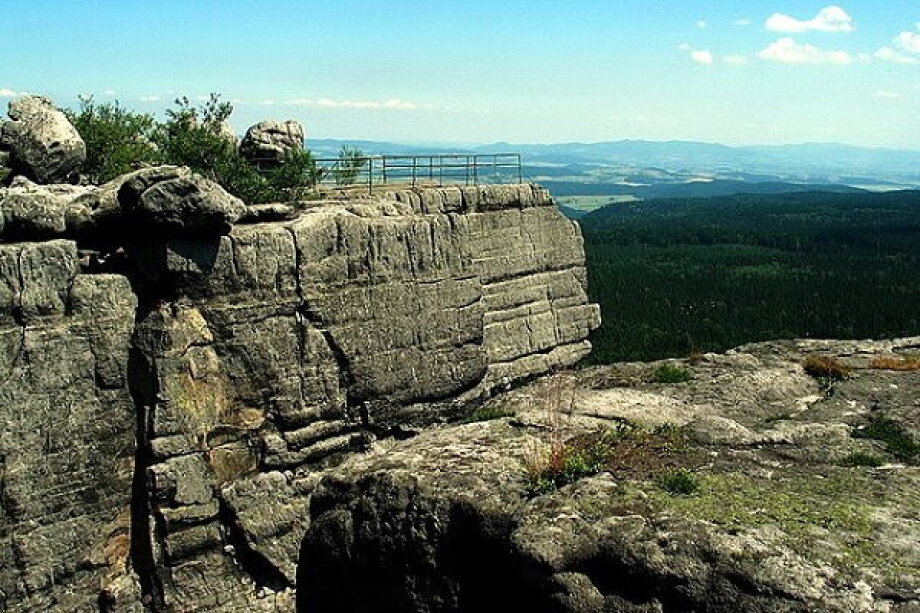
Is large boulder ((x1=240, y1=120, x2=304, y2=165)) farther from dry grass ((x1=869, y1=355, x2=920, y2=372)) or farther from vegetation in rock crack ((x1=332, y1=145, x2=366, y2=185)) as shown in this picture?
dry grass ((x1=869, y1=355, x2=920, y2=372))

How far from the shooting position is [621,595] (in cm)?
1052

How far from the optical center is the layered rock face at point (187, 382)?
16.1 m

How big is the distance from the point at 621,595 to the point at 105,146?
25087 mm

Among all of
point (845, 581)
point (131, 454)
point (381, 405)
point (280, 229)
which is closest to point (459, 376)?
point (381, 405)

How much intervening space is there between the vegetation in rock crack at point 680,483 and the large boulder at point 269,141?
60.6 ft

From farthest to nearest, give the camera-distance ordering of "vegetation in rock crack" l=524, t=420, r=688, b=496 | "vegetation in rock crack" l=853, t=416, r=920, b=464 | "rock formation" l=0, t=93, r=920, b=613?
"vegetation in rock crack" l=853, t=416, r=920, b=464, "vegetation in rock crack" l=524, t=420, r=688, b=496, "rock formation" l=0, t=93, r=920, b=613

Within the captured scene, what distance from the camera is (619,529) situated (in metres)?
11.0

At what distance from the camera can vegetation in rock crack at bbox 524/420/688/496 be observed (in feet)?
41.6

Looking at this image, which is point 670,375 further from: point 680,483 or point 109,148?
point 109,148

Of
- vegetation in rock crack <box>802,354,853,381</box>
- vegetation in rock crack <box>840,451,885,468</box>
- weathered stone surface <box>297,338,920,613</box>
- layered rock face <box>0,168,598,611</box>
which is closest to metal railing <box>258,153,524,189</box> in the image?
layered rock face <box>0,168,598,611</box>

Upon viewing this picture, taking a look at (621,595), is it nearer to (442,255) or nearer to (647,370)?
(442,255)

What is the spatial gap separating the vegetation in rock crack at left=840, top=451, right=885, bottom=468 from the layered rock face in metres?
9.49

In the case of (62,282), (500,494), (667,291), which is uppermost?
(62,282)

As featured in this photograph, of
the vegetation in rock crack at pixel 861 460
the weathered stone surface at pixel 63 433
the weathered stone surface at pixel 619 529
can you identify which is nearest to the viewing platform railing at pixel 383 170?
the weathered stone surface at pixel 63 433
